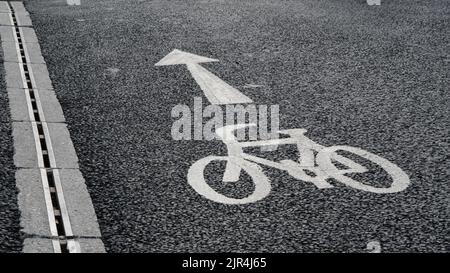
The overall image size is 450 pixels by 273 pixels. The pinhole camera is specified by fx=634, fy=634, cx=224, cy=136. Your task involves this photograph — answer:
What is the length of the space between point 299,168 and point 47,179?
170cm

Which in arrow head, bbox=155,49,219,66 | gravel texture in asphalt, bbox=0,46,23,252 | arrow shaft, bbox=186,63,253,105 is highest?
arrow head, bbox=155,49,219,66

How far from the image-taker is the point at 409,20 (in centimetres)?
901

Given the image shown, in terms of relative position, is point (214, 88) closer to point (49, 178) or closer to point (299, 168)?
point (299, 168)

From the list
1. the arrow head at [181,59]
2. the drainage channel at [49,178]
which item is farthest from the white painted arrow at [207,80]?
the drainage channel at [49,178]

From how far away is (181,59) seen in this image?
283 inches

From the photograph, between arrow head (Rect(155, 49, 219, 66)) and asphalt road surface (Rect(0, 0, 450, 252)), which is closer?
asphalt road surface (Rect(0, 0, 450, 252))

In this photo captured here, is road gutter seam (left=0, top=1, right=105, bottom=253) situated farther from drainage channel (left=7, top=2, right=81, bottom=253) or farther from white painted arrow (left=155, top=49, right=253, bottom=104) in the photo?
white painted arrow (left=155, top=49, right=253, bottom=104)

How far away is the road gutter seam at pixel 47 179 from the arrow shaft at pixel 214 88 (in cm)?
142

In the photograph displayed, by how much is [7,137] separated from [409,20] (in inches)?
243

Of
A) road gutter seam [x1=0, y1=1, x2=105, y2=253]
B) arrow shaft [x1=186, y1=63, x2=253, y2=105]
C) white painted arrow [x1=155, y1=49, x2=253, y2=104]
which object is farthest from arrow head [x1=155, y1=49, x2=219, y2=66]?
road gutter seam [x1=0, y1=1, x2=105, y2=253]

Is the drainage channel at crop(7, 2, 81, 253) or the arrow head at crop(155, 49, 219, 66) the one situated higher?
the arrow head at crop(155, 49, 219, 66)

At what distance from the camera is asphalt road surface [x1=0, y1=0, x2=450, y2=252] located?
3.61m
